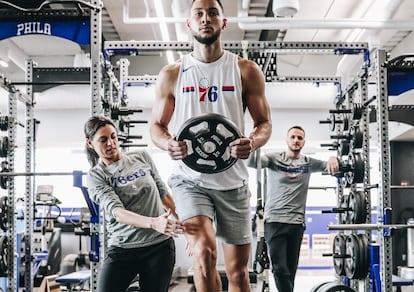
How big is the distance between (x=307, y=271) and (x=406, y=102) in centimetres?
331

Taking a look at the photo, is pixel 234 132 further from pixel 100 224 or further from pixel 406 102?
pixel 406 102

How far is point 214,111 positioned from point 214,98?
0.05m

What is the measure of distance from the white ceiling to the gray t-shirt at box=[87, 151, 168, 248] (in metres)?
3.22

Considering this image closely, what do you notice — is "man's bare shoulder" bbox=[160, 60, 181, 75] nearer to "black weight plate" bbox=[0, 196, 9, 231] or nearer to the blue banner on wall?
the blue banner on wall

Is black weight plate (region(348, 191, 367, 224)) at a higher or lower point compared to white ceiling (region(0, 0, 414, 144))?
lower

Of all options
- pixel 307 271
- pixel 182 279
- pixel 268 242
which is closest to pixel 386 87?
pixel 268 242

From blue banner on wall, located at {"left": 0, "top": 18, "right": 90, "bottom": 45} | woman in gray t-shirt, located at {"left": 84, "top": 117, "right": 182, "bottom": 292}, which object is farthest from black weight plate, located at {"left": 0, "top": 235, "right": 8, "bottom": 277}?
woman in gray t-shirt, located at {"left": 84, "top": 117, "right": 182, "bottom": 292}

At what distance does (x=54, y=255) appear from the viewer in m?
7.96

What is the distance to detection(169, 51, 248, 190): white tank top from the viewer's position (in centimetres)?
225

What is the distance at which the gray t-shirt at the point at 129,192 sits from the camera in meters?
2.76

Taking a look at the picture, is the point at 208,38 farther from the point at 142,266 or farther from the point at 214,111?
the point at 142,266

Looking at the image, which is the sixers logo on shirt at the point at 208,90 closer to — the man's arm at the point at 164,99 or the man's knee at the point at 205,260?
the man's arm at the point at 164,99

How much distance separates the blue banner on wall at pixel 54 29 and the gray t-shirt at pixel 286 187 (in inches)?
79.7

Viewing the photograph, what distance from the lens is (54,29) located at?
139 inches
